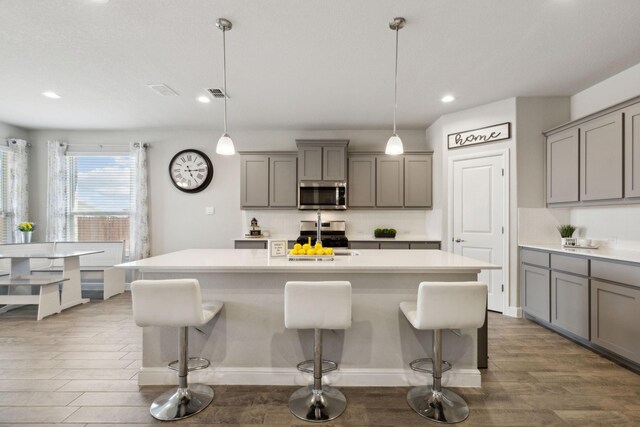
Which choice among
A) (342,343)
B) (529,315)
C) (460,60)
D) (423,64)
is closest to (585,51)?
(460,60)

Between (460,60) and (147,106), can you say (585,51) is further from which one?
(147,106)

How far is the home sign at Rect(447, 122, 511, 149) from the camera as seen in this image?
3.76m

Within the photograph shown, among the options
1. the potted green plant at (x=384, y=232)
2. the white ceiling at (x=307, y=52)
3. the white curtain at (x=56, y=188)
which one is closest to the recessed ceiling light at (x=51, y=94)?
the white ceiling at (x=307, y=52)

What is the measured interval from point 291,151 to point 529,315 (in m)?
3.86

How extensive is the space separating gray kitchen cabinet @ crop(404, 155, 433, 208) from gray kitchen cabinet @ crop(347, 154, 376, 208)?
0.52m

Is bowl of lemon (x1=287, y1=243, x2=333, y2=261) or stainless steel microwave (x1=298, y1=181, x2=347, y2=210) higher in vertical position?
stainless steel microwave (x1=298, y1=181, x2=347, y2=210)

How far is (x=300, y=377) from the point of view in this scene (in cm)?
224

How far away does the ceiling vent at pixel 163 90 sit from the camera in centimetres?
339

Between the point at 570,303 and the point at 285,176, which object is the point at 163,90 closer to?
the point at 285,176

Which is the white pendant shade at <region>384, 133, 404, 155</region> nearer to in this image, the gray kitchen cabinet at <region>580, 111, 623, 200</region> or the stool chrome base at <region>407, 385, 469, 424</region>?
the stool chrome base at <region>407, 385, 469, 424</region>

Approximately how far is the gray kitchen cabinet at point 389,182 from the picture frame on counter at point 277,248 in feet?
8.93

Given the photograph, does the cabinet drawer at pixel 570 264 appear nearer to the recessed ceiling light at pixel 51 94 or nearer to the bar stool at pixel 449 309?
the bar stool at pixel 449 309

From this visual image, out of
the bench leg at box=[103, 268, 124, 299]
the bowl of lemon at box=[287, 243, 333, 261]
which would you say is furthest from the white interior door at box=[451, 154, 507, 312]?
the bench leg at box=[103, 268, 124, 299]

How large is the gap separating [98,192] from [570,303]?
6.74 metres
